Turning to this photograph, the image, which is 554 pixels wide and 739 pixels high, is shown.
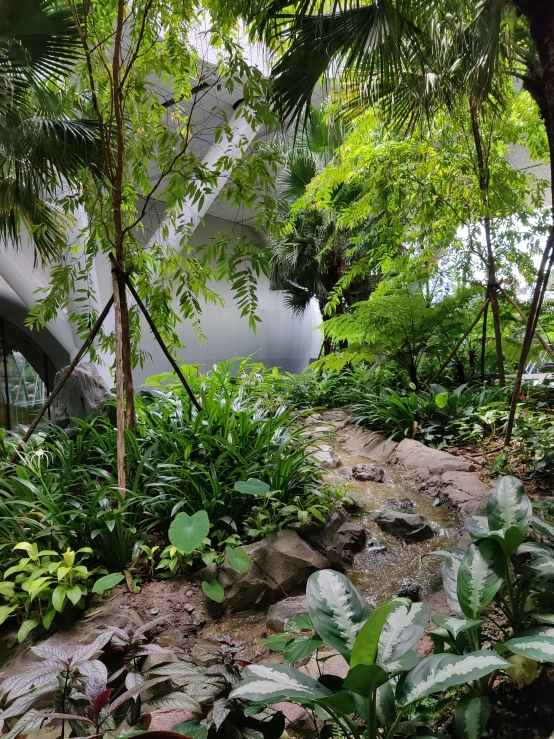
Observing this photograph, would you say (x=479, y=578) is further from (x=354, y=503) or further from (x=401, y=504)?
(x=401, y=504)

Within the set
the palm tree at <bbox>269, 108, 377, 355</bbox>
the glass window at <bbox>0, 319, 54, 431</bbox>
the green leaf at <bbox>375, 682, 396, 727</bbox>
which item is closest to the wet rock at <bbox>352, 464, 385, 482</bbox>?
the green leaf at <bbox>375, 682, 396, 727</bbox>

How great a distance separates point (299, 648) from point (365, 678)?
31cm

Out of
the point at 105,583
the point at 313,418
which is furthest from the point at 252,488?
the point at 313,418

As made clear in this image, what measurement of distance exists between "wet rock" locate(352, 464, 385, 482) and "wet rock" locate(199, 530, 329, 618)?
1.20 meters

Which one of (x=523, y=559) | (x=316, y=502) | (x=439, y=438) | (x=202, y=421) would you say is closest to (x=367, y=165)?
(x=439, y=438)

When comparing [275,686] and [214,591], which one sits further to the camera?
[214,591]

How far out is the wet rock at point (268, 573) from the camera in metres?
2.03

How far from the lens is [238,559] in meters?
1.94

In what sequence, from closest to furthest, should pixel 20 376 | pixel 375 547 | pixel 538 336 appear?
pixel 375 547
pixel 538 336
pixel 20 376

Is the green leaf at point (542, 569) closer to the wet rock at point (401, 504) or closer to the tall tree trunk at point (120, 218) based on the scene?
the wet rock at point (401, 504)

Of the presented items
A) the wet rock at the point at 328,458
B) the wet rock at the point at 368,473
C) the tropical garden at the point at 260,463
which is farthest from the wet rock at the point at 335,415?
the wet rock at the point at 368,473

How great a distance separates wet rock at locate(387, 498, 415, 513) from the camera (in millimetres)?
2877

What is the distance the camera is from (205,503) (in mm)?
2275

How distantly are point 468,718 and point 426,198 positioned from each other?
409 cm
